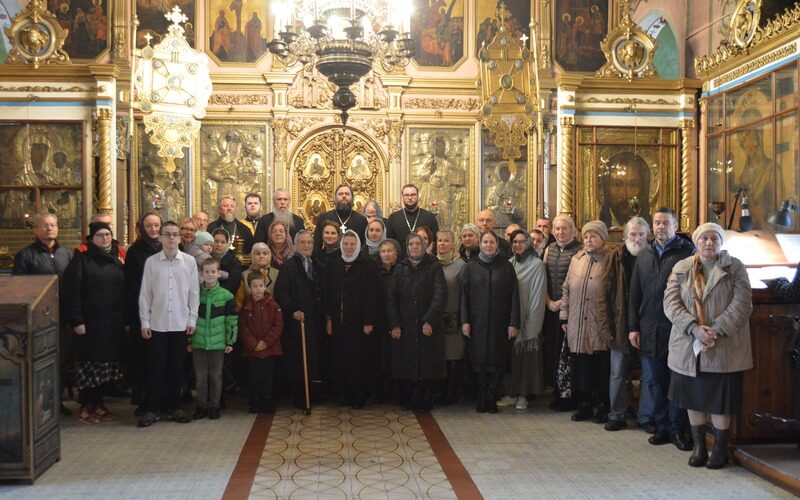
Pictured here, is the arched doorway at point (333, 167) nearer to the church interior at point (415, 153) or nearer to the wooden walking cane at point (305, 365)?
the church interior at point (415, 153)

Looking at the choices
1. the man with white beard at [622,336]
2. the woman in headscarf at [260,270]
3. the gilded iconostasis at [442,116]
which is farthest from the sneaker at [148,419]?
the gilded iconostasis at [442,116]

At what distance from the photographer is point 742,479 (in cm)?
495

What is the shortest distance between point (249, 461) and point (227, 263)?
209 centimetres

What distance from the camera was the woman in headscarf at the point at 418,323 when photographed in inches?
272

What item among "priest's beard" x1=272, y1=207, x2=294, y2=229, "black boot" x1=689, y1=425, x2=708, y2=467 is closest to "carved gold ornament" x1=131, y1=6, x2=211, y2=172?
"priest's beard" x1=272, y1=207, x2=294, y2=229

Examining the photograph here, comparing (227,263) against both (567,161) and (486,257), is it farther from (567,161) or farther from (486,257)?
(567,161)

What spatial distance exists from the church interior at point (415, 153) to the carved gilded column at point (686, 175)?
3 centimetres

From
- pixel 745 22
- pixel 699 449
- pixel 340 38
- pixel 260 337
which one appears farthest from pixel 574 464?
pixel 745 22

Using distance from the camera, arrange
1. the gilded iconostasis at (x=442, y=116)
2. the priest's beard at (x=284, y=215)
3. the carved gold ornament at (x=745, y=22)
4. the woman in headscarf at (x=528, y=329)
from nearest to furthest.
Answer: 1. the woman in headscarf at (x=528, y=329)
2. the priest's beard at (x=284, y=215)
3. the carved gold ornament at (x=745, y=22)
4. the gilded iconostasis at (x=442, y=116)

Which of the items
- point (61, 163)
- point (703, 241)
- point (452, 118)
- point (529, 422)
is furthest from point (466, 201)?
point (703, 241)

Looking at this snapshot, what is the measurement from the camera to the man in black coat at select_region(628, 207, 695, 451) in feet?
18.8

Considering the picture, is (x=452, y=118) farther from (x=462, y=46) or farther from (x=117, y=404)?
(x=117, y=404)

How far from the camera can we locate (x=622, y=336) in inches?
242

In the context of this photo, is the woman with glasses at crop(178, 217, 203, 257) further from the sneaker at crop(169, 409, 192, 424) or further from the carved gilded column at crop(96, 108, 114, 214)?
the carved gilded column at crop(96, 108, 114, 214)
